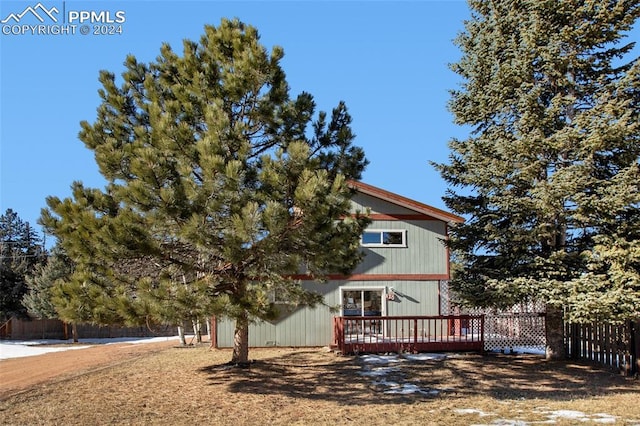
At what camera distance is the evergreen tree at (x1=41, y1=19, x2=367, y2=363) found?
946cm

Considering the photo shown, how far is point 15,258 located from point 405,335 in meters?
33.5

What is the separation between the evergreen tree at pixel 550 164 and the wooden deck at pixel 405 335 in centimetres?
198

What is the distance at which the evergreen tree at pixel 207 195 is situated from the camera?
946cm

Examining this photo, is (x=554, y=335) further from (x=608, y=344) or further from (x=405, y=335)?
(x=405, y=335)

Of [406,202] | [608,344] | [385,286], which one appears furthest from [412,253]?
[608,344]

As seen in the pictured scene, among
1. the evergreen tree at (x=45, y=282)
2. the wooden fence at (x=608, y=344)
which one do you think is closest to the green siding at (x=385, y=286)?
the wooden fence at (x=608, y=344)

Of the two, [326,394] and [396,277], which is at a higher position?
[396,277]

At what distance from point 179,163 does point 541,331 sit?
12100mm

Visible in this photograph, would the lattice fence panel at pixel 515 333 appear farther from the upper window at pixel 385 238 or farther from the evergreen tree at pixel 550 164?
the upper window at pixel 385 238

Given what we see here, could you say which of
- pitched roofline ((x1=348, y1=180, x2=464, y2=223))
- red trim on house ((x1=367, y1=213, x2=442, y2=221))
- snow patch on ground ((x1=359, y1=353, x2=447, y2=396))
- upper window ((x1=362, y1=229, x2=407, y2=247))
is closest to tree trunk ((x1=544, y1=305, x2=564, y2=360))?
snow patch on ground ((x1=359, y1=353, x2=447, y2=396))

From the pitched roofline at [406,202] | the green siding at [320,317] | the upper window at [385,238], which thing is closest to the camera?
the green siding at [320,317]

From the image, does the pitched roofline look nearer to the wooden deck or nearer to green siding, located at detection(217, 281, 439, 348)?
green siding, located at detection(217, 281, 439, 348)

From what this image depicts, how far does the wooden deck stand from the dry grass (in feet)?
3.16

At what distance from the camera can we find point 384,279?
1839 centimetres
